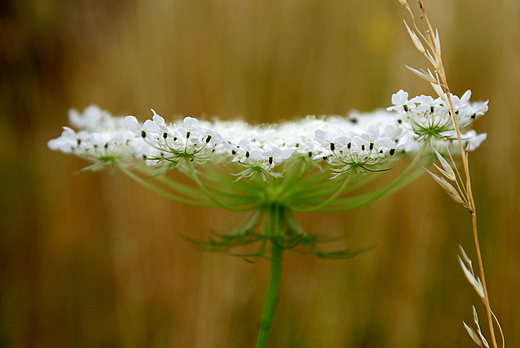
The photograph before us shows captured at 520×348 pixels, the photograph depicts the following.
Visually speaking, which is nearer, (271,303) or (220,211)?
(271,303)

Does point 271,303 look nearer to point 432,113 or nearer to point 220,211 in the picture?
point 432,113

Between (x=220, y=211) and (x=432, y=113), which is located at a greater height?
(x=432, y=113)

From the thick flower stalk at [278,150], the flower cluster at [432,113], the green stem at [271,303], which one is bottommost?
the green stem at [271,303]

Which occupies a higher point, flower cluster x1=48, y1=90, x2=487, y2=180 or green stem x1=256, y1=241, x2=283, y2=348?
flower cluster x1=48, y1=90, x2=487, y2=180

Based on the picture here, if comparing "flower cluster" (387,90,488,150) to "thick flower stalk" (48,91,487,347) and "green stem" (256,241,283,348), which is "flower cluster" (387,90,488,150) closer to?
"thick flower stalk" (48,91,487,347)

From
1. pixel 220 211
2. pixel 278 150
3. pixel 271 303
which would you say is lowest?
pixel 271 303

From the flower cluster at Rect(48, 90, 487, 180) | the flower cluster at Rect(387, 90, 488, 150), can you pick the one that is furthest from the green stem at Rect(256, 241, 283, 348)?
the flower cluster at Rect(387, 90, 488, 150)

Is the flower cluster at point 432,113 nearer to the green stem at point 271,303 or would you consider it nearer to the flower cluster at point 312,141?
the flower cluster at point 312,141

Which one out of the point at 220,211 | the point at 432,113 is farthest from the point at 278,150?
the point at 220,211

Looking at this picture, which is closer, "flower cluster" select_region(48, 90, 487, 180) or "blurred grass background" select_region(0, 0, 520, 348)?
"flower cluster" select_region(48, 90, 487, 180)

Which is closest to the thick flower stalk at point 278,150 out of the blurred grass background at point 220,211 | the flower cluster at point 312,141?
the flower cluster at point 312,141
